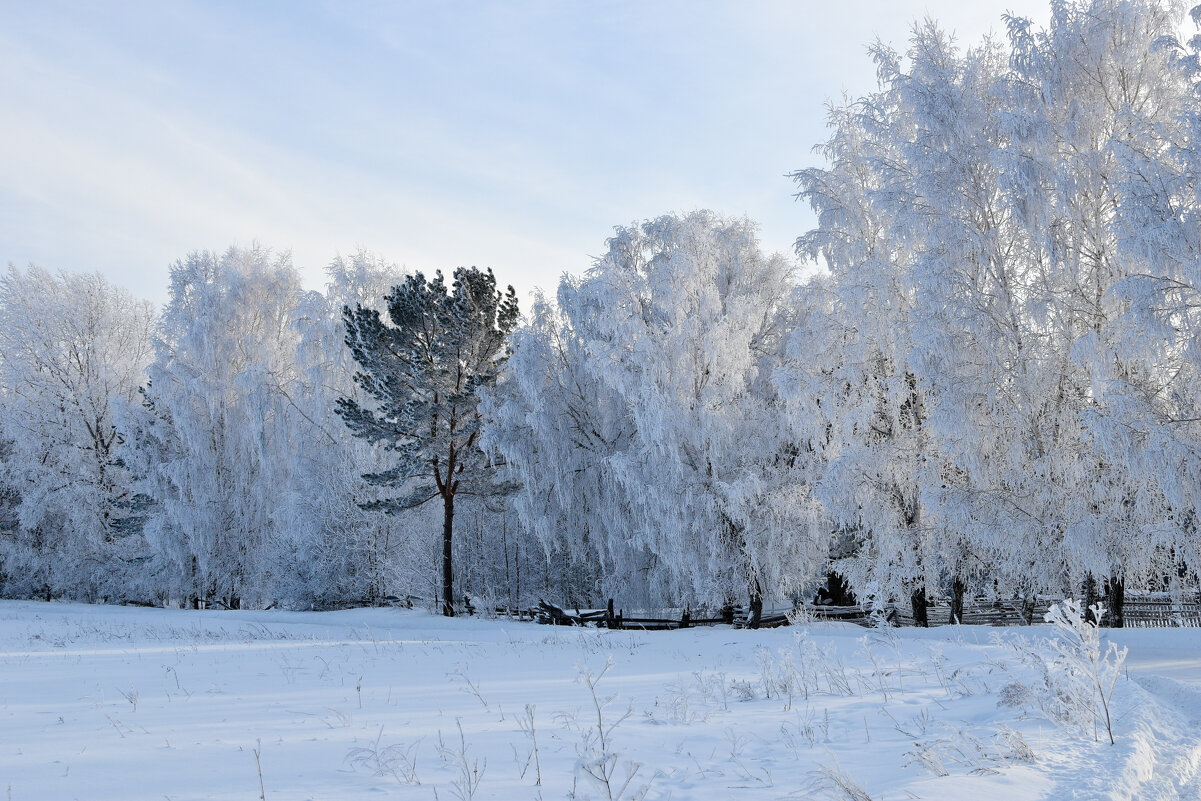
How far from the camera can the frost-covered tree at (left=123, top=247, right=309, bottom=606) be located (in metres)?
25.0

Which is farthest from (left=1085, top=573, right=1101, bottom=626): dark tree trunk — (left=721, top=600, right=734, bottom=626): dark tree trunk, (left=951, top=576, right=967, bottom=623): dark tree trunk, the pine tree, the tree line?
the pine tree

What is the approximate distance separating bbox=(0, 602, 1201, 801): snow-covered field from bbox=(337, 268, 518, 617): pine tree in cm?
1167

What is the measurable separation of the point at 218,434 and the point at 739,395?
18215mm

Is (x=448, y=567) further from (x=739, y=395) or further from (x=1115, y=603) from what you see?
(x=1115, y=603)

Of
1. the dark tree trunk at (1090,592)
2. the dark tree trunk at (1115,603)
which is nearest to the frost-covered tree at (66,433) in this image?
the dark tree trunk at (1090,592)

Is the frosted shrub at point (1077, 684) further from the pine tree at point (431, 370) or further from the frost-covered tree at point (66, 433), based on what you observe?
the frost-covered tree at point (66, 433)

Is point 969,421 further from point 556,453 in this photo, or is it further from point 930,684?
point 556,453

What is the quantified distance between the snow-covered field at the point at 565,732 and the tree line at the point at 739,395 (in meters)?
5.00

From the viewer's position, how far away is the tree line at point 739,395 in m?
12.9

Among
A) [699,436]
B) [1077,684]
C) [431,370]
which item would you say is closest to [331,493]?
[431,370]

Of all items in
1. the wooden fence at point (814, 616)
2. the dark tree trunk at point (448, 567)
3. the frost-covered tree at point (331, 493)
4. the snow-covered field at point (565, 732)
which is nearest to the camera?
the snow-covered field at point (565, 732)

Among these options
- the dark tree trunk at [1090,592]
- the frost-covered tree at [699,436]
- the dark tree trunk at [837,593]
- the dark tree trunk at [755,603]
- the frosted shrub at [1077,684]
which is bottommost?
the dark tree trunk at [837,593]

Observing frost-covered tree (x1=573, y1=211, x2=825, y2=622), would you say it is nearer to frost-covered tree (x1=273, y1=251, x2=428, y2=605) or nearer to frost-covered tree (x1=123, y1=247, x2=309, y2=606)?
frost-covered tree (x1=273, y1=251, x2=428, y2=605)

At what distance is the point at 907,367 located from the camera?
15.4 meters
